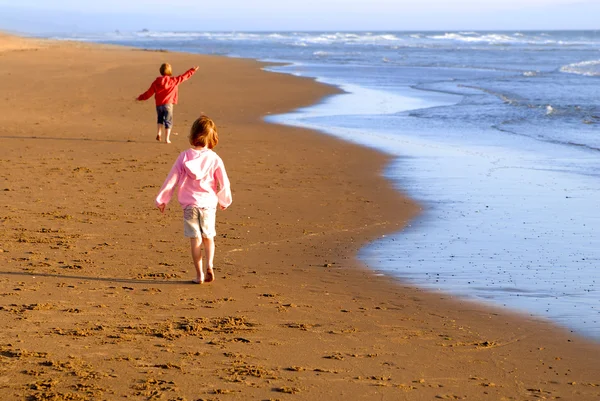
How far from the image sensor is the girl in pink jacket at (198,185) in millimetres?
6121

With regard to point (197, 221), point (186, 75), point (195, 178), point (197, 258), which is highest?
point (186, 75)

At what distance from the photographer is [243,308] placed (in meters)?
5.57

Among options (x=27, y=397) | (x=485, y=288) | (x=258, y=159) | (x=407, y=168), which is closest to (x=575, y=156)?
(x=407, y=168)

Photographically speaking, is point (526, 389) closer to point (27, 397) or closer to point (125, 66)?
point (27, 397)

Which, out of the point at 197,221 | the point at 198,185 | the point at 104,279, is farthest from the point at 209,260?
the point at 104,279

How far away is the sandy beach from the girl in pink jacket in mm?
281

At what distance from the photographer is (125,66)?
33.3 meters

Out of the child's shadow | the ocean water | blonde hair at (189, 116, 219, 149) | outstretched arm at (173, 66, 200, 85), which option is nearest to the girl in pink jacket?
blonde hair at (189, 116, 219, 149)

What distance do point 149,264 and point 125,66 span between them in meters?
27.8

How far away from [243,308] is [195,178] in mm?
1065

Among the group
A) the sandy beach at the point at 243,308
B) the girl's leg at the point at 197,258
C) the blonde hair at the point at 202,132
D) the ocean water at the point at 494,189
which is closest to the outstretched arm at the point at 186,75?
the sandy beach at the point at 243,308

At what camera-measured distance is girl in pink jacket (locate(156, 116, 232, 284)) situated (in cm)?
612

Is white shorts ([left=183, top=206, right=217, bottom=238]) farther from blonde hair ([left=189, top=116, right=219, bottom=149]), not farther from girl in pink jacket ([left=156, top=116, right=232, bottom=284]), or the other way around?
blonde hair ([left=189, top=116, right=219, bottom=149])

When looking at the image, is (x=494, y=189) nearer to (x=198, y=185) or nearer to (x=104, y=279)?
(x=198, y=185)
